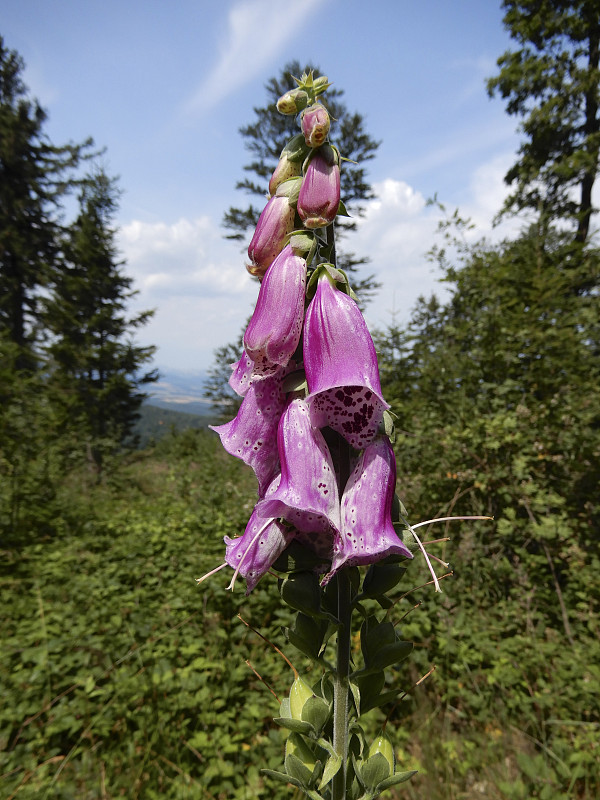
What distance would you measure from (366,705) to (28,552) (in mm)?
4637

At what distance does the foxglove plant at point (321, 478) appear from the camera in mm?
757

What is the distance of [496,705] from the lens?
2.57m

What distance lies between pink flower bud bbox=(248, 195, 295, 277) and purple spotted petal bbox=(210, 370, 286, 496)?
0.87ft

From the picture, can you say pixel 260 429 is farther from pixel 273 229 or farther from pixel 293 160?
pixel 293 160

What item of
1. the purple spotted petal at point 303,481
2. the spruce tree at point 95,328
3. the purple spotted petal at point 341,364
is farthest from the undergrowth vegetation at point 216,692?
the spruce tree at point 95,328

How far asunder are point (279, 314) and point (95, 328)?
18.4m

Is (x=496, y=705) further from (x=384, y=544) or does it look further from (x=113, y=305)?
(x=113, y=305)

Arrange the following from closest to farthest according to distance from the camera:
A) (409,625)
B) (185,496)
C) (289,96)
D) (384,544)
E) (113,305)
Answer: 1. (384,544)
2. (289,96)
3. (409,625)
4. (185,496)
5. (113,305)

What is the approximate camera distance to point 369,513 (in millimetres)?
745

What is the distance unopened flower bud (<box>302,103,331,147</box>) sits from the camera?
33.6 inches

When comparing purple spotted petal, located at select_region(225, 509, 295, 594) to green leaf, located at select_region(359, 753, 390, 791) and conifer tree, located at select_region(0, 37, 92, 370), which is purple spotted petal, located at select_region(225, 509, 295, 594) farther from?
conifer tree, located at select_region(0, 37, 92, 370)

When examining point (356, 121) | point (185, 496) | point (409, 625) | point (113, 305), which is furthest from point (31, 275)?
point (409, 625)

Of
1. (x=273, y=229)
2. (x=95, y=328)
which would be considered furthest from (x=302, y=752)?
(x=95, y=328)

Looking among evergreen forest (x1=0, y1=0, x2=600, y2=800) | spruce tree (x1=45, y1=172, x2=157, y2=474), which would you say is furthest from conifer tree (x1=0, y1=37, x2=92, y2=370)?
evergreen forest (x1=0, y1=0, x2=600, y2=800)
